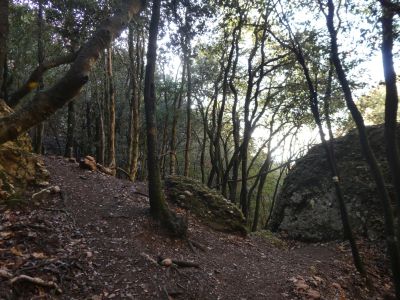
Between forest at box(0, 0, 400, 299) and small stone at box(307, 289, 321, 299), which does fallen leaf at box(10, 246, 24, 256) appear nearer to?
forest at box(0, 0, 400, 299)

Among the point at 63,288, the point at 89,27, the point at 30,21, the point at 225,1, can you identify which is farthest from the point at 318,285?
the point at 30,21

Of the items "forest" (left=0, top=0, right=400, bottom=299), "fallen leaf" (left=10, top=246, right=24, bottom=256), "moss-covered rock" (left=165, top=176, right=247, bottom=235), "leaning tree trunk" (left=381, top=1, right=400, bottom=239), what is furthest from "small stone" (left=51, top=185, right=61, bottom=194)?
"leaning tree trunk" (left=381, top=1, right=400, bottom=239)

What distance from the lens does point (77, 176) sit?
357 inches

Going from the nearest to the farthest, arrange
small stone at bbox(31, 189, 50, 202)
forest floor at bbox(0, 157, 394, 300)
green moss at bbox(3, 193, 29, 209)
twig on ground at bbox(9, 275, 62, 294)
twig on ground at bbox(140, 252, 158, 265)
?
twig on ground at bbox(9, 275, 62, 294) → forest floor at bbox(0, 157, 394, 300) → twig on ground at bbox(140, 252, 158, 265) → green moss at bbox(3, 193, 29, 209) → small stone at bbox(31, 189, 50, 202)

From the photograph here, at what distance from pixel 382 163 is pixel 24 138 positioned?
11355mm

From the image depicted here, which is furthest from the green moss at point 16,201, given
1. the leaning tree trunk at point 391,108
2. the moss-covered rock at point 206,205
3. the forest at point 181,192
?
the leaning tree trunk at point 391,108

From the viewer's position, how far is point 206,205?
955 centimetres

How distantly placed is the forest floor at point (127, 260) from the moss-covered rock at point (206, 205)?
39 centimetres

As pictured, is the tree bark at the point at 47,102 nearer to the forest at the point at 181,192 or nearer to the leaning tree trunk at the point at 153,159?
the forest at the point at 181,192

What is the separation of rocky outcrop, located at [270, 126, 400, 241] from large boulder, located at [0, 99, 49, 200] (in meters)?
8.51

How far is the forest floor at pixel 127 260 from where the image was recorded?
464 cm

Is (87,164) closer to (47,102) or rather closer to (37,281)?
(37,281)

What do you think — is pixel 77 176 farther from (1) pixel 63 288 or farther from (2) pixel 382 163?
(2) pixel 382 163

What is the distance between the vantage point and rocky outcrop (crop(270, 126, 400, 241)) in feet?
36.5
